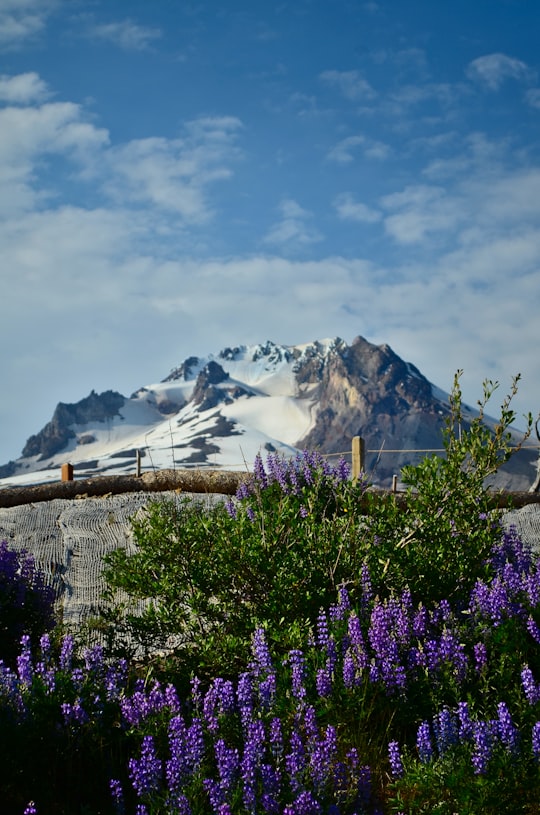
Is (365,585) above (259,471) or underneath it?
underneath

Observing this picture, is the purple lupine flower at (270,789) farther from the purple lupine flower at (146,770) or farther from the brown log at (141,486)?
the brown log at (141,486)

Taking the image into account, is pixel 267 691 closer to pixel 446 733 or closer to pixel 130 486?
pixel 446 733

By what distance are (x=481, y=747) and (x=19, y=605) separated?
304 cm

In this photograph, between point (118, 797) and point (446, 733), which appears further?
point (446, 733)

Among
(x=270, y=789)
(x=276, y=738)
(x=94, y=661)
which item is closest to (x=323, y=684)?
(x=276, y=738)

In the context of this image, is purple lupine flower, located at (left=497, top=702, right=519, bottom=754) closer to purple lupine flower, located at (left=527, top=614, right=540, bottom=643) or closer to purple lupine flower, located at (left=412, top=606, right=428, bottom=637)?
purple lupine flower, located at (left=412, top=606, right=428, bottom=637)

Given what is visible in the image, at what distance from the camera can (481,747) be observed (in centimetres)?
330

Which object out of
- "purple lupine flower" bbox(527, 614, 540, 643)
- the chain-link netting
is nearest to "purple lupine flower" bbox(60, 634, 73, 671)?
the chain-link netting

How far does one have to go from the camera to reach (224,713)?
3705mm

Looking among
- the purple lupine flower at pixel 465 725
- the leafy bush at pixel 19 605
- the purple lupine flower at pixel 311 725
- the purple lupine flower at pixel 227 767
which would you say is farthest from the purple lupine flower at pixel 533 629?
the leafy bush at pixel 19 605

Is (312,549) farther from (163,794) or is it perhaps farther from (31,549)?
(31,549)

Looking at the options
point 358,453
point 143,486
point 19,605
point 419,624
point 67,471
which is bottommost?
point 419,624

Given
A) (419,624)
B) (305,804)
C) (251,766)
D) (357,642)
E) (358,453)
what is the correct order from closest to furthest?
(305,804)
(251,766)
(357,642)
(419,624)
(358,453)

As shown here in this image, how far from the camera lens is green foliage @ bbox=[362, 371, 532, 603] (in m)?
4.84
